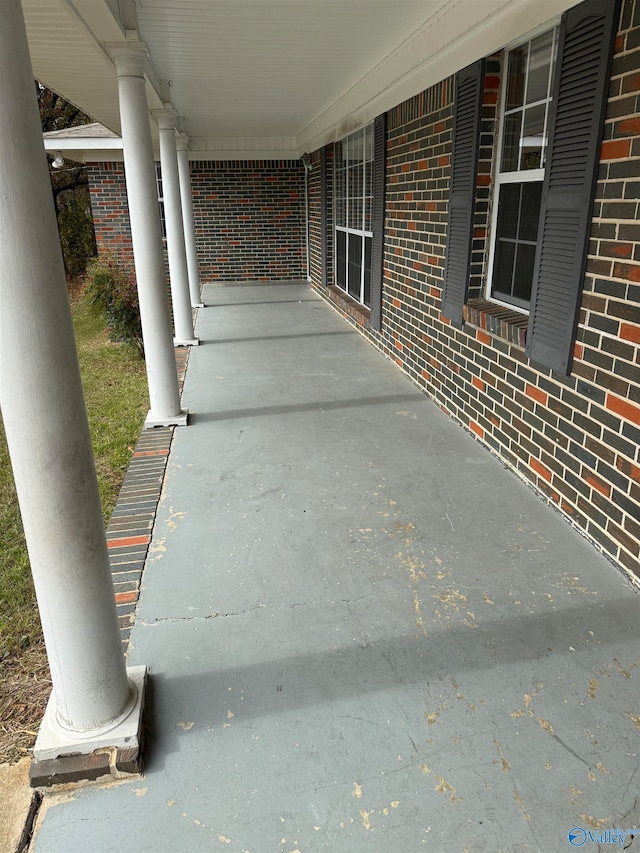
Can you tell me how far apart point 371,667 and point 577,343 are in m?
1.93

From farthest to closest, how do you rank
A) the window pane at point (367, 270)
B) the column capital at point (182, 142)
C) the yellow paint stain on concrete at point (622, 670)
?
the column capital at point (182, 142), the window pane at point (367, 270), the yellow paint stain on concrete at point (622, 670)

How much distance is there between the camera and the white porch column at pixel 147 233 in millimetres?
4094

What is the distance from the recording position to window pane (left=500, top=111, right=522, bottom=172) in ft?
12.9

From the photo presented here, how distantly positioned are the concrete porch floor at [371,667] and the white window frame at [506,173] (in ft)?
4.06

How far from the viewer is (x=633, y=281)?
8.80ft

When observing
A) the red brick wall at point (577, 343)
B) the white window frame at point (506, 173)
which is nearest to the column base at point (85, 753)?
the red brick wall at point (577, 343)

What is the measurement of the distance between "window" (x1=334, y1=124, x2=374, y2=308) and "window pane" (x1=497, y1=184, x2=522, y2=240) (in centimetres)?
313

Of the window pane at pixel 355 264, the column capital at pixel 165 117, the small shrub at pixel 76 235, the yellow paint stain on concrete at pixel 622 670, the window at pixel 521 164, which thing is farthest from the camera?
the small shrub at pixel 76 235

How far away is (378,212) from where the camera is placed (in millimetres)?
6590

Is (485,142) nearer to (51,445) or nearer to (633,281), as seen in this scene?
(633,281)

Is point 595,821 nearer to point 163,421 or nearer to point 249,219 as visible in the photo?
point 163,421

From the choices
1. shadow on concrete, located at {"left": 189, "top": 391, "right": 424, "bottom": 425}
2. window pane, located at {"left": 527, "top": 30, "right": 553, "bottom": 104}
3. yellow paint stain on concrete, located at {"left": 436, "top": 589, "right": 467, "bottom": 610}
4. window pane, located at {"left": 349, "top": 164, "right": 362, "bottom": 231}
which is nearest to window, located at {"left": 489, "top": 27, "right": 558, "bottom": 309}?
window pane, located at {"left": 527, "top": 30, "right": 553, "bottom": 104}

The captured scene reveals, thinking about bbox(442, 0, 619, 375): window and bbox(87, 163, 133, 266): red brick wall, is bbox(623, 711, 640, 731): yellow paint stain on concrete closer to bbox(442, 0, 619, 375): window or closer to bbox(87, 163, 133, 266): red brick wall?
bbox(442, 0, 619, 375): window

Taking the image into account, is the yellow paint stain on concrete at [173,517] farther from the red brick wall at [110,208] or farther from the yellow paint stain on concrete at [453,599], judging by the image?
the red brick wall at [110,208]
